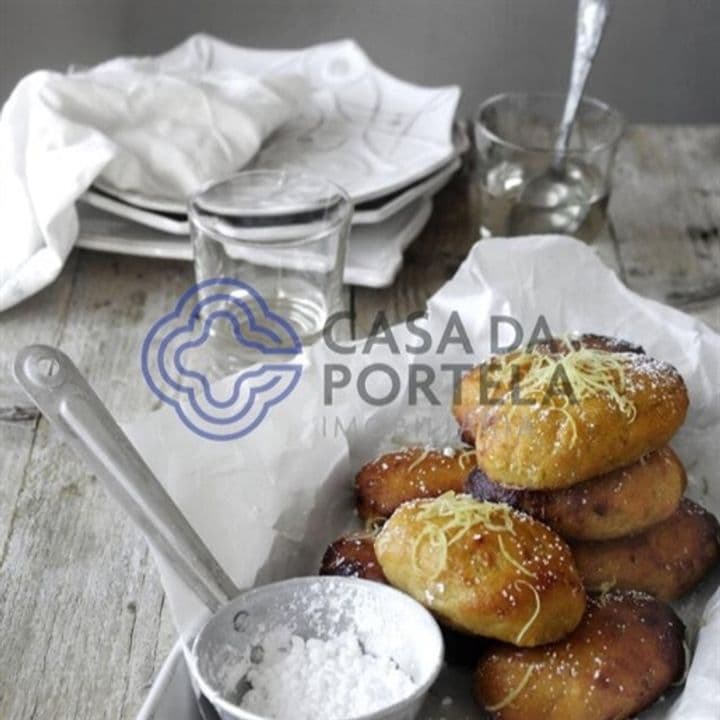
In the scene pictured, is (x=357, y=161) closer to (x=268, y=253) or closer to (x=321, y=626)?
(x=268, y=253)

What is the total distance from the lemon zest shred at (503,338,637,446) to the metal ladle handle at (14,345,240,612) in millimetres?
194

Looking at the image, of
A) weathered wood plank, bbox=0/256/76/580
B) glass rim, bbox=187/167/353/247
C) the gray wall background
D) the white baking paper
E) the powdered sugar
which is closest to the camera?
the powdered sugar

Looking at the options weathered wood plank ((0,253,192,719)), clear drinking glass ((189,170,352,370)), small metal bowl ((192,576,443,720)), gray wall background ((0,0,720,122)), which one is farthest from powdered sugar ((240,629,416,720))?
gray wall background ((0,0,720,122))

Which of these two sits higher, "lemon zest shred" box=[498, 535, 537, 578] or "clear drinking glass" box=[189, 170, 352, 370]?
"lemon zest shred" box=[498, 535, 537, 578]

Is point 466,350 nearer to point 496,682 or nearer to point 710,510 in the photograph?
point 710,510

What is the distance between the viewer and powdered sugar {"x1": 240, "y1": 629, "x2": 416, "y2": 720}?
2.06 ft

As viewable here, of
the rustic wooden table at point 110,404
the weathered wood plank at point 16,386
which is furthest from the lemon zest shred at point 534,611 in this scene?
the weathered wood plank at point 16,386

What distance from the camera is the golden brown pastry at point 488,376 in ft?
2.59

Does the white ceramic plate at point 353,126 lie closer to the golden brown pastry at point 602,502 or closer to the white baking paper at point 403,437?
the white baking paper at point 403,437

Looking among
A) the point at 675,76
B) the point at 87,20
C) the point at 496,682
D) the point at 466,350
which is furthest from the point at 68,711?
the point at 675,76

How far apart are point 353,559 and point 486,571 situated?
93 millimetres

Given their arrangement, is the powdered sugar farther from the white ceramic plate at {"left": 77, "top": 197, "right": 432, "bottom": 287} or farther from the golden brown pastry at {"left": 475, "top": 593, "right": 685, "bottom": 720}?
the white ceramic plate at {"left": 77, "top": 197, "right": 432, "bottom": 287}

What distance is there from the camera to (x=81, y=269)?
3.75 feet

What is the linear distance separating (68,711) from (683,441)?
428 millimetres
